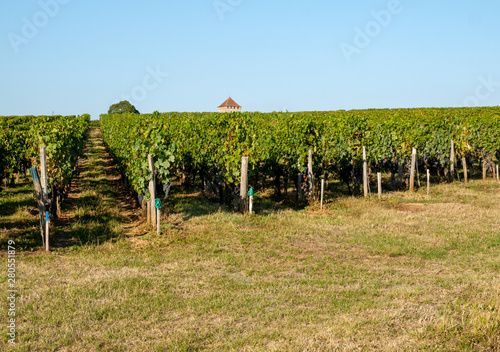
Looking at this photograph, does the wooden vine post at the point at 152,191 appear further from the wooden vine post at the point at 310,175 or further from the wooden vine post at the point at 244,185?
the wooden vine post at the point at 310,175

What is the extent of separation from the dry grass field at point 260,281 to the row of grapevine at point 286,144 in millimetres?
1976

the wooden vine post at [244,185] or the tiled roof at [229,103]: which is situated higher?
the tiled roof at [229,103]

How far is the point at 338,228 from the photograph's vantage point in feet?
38.0

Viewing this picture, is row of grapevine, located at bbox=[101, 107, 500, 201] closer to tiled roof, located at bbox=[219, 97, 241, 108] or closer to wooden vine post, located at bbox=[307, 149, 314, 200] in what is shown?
wooden vine post, located at bbox=[307, 149, 314, 200]

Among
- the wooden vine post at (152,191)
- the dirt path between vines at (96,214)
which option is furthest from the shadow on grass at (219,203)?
the dirt path between vines at (96,214)

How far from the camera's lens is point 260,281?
24.6ft

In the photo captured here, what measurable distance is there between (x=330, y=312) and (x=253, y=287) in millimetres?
1512

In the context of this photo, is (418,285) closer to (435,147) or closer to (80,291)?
(80,291)

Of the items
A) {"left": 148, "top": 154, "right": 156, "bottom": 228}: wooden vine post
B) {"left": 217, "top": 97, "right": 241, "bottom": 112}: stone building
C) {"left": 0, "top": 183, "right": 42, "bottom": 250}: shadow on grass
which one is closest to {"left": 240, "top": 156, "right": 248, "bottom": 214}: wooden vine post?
{"left": 148, "top": 154, "right": 156, "bottom": 228}: wooden vine post

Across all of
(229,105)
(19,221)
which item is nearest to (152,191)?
(19,221)

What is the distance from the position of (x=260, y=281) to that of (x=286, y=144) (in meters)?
8.92

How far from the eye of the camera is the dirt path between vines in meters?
10.5

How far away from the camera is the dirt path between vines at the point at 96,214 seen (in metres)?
10.5

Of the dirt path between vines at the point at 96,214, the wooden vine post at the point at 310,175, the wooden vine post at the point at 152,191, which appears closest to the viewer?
the dirt path between vines at the point at 96,214
